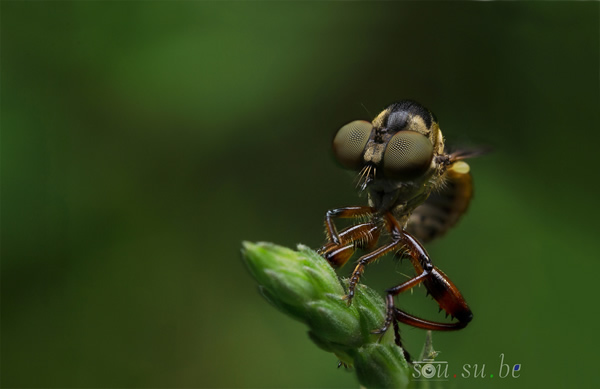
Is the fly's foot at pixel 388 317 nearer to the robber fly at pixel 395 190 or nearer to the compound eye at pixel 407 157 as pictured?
the robber fly at pixel 395 190

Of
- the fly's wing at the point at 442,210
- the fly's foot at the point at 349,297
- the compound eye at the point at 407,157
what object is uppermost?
the fly's wing at the point at 442,210

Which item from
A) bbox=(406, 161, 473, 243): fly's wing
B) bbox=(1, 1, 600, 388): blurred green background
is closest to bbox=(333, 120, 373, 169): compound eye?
bbox=(406, 161, 473, 243): fly's wing

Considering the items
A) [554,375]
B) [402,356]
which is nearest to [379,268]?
[554,375]

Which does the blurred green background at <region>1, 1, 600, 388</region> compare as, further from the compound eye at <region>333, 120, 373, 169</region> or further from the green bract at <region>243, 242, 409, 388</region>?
the green bract at <region>243, 242, 409, 388</region>

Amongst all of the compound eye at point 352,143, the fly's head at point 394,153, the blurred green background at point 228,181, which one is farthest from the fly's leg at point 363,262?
the blurred green background at point 228,181

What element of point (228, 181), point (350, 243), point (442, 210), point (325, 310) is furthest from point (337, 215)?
point (228, 181)
